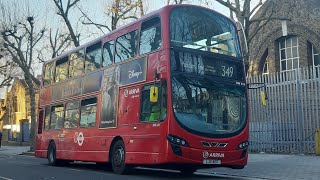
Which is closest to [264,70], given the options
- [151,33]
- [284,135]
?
[284,135]

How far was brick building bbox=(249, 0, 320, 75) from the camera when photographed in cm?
2612

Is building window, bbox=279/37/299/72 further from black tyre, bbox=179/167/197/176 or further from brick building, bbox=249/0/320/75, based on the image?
black tyre, bbox=179/167/197/176

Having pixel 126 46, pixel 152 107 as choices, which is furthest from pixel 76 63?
pixel 152 107

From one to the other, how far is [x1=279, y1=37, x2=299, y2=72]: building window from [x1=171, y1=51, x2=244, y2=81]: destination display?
16545 millimetres

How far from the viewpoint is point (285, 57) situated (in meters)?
28.7

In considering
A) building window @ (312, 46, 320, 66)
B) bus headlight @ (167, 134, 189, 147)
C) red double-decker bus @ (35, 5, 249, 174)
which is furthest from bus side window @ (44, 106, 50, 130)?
building window @ (312, 46, 320, 66)

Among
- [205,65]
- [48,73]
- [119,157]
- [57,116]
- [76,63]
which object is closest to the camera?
[205,65]

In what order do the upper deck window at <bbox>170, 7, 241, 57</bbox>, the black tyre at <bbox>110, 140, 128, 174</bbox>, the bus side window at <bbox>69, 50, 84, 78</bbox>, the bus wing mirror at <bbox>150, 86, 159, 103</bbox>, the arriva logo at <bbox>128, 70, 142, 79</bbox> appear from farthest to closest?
1. the bus side window at <bbox>69, 50, 84, 78</bbox>
2. the black tyre at <bbox>110, 140, 128, 174</bbox>
3. the arriva logo at <bbox>128, 70, 142, 79</bbox>
4. the upper deck window at <bbox>170, 7, 241, 57</bbox>
5. the bus wing mirror at <bbox>150, 86, 159, 103</bbox>

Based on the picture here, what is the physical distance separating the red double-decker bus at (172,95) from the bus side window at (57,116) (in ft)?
9.64

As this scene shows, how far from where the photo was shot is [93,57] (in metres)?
15.5

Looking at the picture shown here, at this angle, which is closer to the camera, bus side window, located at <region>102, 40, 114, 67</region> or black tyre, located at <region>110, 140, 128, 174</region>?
black tyre, located at <region>110, 140, 128, 174</region>

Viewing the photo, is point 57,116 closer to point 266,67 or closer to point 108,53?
point 108,53

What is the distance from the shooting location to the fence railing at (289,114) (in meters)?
17.2

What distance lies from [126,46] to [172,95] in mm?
3094
